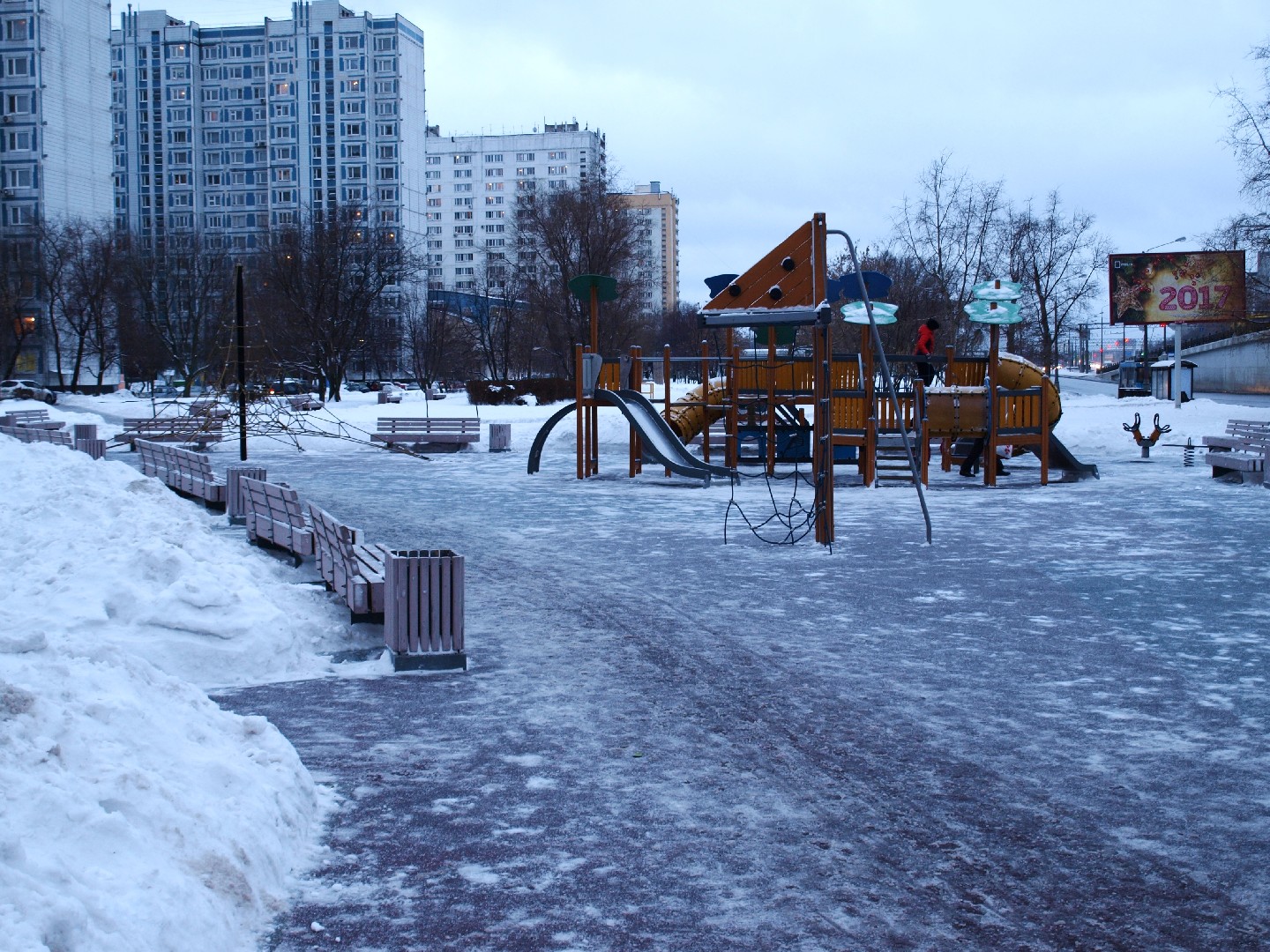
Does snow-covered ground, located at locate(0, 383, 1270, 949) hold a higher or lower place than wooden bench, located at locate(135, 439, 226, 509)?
lower

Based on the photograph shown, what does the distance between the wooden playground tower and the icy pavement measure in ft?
12.1

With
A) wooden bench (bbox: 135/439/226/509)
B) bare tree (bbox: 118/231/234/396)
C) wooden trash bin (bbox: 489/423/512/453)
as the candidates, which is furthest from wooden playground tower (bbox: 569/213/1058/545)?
bare tree (bbox: 118/231/234/396)

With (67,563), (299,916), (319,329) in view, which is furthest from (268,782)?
(319,329)

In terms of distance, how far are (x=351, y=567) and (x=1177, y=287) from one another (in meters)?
45.3

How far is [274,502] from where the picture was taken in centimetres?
1264

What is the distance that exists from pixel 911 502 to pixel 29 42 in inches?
3569

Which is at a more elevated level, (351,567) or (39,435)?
(39,435)

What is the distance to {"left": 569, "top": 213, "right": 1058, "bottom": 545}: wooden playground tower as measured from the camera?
14.9 meters

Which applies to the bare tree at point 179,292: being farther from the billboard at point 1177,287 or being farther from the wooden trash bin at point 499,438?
the billboard at point 1177,287

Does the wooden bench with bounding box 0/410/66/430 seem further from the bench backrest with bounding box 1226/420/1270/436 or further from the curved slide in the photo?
the bench backrest with bounding box 1226/420/1270/436

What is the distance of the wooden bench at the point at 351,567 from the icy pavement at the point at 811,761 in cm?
79

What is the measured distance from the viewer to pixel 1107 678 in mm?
7797

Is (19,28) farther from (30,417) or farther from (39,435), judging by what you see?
(39,435)

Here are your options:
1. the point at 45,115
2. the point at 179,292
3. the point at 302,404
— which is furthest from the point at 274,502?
the point at 45,115
